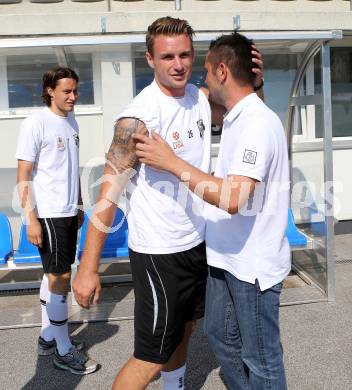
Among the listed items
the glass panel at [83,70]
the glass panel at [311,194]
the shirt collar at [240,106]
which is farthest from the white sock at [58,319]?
the glass panel at [311,194]

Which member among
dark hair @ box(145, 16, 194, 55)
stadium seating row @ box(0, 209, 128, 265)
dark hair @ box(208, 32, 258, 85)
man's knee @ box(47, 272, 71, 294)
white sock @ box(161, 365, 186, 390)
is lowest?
white sock @ box(161, 365, 186, 390)

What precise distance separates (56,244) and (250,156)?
177cm

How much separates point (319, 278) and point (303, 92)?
1977 mm

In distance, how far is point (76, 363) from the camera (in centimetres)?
323

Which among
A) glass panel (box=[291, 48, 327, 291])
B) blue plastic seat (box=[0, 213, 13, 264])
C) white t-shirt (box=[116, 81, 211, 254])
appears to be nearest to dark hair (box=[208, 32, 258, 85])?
white t-shirt (box=[116, 81, 211, 254])

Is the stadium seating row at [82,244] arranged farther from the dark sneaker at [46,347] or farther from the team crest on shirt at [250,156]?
the team crest on shirt at [250,156]

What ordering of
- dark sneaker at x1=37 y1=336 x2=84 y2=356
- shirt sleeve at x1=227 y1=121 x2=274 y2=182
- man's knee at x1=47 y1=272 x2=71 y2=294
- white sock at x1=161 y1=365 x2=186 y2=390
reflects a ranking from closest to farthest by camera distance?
1. shirt sleeve at x1=227 y1=121 x2=274 y2=182
2. white sock at x1=161 y1=365 x2=186 y2=390
3. man's knee at x1=47 y1=272 x2=71 y2=294
4. dark sneaker at x1=37 y1=336 x2=84 y2=356

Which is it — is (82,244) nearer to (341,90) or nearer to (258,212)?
(258,212)

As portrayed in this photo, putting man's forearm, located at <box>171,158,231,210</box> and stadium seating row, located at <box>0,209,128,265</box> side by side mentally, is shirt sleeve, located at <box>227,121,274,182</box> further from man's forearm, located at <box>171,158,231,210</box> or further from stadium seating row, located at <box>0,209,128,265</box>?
stadium seating row, located at <box>0,209,128,265</box>

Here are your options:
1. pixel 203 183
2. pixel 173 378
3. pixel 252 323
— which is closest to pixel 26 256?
pixel 173 378

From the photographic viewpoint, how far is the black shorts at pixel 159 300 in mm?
2258

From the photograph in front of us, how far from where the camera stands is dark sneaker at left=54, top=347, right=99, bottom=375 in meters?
3.21

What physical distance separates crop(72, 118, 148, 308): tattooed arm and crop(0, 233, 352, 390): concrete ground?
1.24 m

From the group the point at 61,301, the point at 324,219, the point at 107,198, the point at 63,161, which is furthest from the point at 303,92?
the point at 107,198
